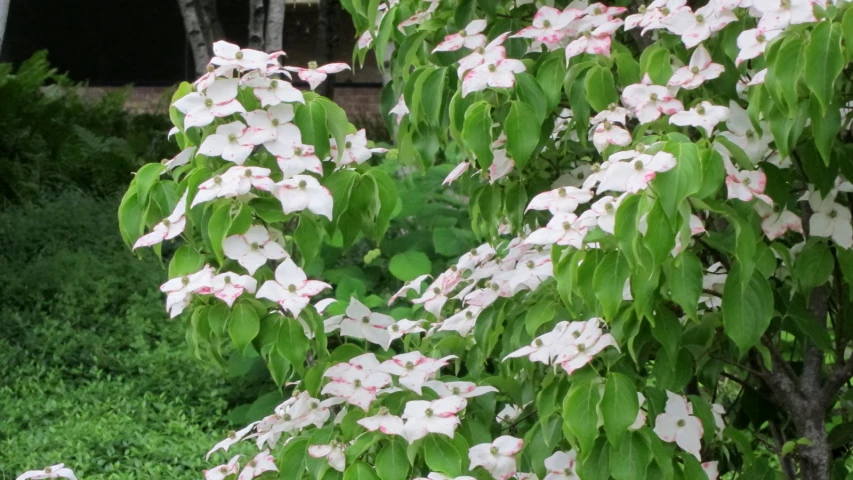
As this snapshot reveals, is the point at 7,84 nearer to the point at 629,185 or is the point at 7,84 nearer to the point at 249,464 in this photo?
the point at 249,464

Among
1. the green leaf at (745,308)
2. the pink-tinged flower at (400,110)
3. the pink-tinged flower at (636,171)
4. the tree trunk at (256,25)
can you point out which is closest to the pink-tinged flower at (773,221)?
the green leaf at (745,308)

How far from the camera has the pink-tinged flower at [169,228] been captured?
2049 millimetres

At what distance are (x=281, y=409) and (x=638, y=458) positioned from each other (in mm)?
897

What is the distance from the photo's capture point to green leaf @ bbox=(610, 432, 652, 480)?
193cm

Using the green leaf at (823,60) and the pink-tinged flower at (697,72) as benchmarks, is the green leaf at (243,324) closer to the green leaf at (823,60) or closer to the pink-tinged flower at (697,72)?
the pink-tinged flower at (697,72)

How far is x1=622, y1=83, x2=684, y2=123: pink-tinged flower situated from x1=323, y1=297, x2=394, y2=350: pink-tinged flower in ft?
2.34

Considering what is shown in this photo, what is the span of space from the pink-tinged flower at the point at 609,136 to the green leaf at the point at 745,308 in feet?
1.05

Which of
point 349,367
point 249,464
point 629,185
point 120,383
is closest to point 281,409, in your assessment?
point 249,464

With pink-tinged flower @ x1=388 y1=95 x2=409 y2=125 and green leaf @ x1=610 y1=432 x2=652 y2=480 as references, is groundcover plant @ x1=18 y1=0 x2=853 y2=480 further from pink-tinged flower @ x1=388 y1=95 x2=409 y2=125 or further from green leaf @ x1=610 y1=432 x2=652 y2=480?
pink-tinged flower @ x1=388 y1=95 x2=409 y2=125

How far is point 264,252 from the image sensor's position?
203 cm

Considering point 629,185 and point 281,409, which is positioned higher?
point 629,185

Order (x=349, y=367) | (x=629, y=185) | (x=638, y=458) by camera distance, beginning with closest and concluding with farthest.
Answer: (x=629, y=185), (x=638, y=458), (x=349, y=367)

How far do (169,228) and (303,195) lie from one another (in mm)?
274

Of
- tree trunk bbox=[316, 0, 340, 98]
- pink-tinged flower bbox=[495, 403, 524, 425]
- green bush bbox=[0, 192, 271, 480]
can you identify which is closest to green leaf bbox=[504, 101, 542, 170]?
pink-tinged flower bbox=[495, 403, 524, 425]
